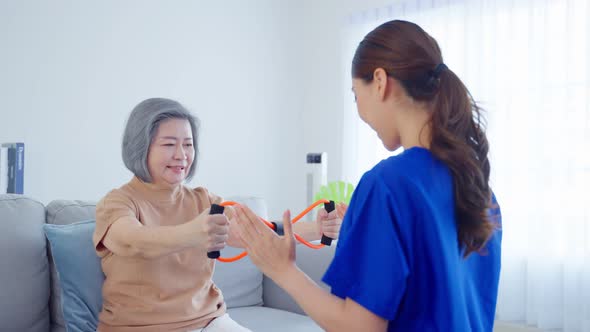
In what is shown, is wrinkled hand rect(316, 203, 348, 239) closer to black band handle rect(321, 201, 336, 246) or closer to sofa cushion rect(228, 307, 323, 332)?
black band handle rect(321, 201, 336, 246)

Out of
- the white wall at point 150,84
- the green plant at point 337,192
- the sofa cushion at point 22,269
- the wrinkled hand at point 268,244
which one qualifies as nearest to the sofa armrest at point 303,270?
the green plant at point 337,192

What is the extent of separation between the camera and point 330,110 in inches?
179

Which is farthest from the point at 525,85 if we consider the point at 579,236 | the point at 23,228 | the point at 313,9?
the point at 23,228

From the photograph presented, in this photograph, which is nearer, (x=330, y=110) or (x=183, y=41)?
(x=183, y=41)

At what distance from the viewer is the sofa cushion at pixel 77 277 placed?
6.11 feet

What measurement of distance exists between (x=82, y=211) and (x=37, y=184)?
3.89 feet

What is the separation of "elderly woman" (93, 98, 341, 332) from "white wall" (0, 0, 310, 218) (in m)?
1.62

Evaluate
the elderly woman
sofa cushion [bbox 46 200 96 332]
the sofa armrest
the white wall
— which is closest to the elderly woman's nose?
the elderly woman

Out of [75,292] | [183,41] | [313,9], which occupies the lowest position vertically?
[75,292]

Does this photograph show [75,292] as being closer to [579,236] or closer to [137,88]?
[137,88]

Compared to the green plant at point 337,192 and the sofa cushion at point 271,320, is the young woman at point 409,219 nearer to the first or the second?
the sofa cushion at point 271,320

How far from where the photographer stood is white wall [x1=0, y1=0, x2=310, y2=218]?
3145mm

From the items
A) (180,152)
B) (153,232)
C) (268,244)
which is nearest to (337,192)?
(180,152)

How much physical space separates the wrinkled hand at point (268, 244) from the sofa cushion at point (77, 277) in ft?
3.11
